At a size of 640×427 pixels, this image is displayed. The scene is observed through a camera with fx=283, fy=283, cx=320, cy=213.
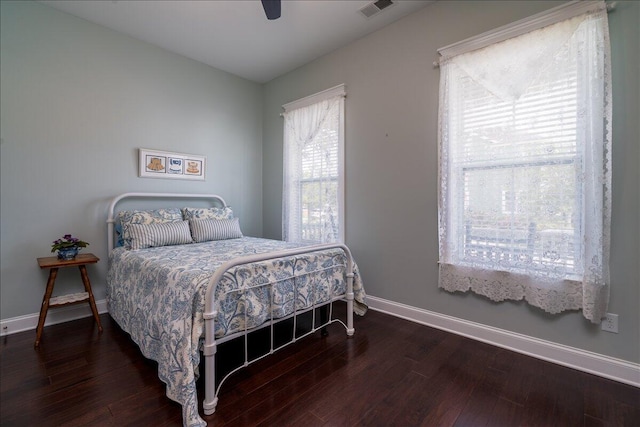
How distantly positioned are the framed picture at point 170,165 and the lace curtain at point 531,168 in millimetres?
2794

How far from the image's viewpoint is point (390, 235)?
2855 mm

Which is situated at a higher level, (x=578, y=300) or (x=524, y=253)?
(x=524, y=253)

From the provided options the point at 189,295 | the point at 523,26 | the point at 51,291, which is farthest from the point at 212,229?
the point at 523,26

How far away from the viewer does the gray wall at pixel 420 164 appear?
1.73 m

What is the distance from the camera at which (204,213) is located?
328 cm

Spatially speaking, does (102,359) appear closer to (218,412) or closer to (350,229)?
(218,412)

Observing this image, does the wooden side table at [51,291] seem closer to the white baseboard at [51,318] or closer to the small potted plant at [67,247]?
the small potted plant at [67,247]

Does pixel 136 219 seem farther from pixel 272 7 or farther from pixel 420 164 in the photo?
pixel 420 164

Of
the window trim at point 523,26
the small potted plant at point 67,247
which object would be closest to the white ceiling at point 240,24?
the window trim at point 523,26

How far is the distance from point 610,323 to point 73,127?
4.53 meters

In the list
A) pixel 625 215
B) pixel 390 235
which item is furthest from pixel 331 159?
pixel 625 215

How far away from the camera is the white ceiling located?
8.32ft

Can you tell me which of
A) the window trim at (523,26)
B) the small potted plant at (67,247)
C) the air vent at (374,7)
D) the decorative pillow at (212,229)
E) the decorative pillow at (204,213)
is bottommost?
the small potted plant at (67,247)

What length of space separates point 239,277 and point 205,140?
255 cm
